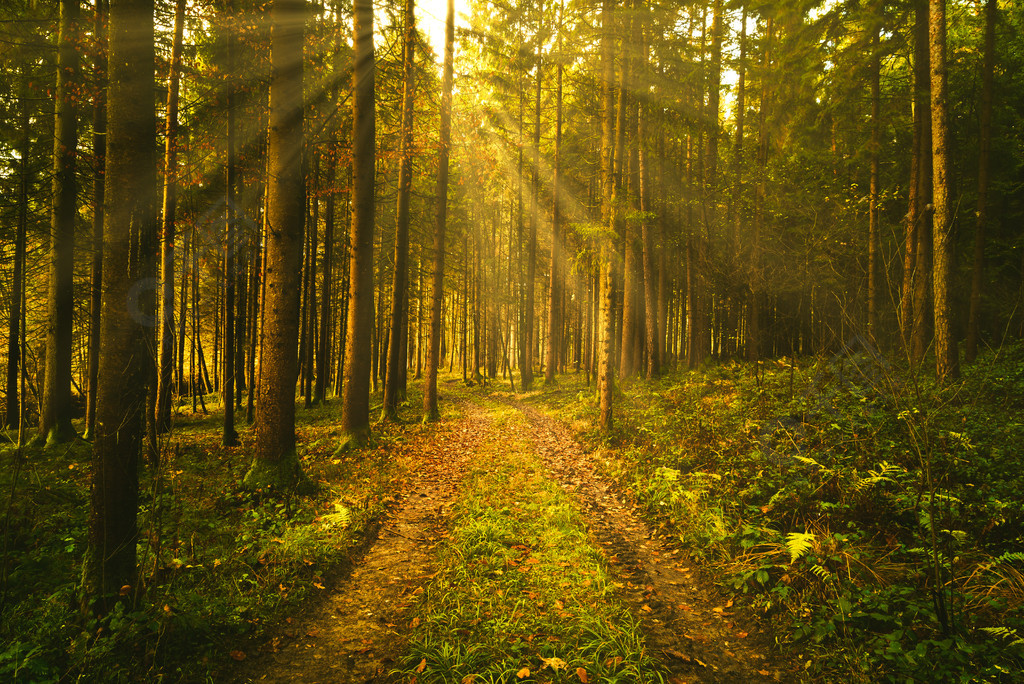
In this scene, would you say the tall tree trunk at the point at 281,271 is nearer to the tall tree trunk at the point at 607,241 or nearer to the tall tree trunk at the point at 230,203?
the tall tree trunk at the point at 230,203

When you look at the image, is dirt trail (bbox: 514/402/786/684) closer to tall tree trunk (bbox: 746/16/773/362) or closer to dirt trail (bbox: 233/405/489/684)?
dirt trail (bbox: 233/405/489/684)

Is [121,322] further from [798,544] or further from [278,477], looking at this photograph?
[798,544]

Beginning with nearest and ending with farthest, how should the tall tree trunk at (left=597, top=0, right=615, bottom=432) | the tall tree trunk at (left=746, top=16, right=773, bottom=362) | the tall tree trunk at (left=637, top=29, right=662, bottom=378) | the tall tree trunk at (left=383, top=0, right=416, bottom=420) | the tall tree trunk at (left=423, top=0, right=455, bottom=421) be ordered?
the tall tree trunk at (left=597, top=0, right=615, bottom=432) < the tall tree trunk at (left=383, top=0, right=416, bottom=420) < the tall tree trunk at (left=423, top=0, right=455, bottom=421) < the tall tree trunk at (left=746, top=16, right=773, bottom=362) < the tall tree trunk at (left=637, top=29, right=662, bottom=378)

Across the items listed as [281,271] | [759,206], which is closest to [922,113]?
[759,206]

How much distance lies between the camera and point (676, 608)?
474 centimetres

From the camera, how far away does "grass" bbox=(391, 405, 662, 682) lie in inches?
141

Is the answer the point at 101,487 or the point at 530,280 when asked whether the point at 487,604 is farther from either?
the point at 530,280

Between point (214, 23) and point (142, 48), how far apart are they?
734cm

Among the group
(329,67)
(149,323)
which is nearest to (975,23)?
(329,67)

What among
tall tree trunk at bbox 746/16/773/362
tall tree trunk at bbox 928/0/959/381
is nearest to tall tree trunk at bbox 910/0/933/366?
tall tree trunk at bbox 928/0/959/381

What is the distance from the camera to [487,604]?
4508 millimetres

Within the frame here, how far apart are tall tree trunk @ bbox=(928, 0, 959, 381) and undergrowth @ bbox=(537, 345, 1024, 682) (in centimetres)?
106

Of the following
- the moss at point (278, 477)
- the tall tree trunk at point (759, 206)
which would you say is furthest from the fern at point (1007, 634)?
the tall tree trunk at point (759, 206)

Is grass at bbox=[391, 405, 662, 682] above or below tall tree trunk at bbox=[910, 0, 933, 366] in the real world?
below
